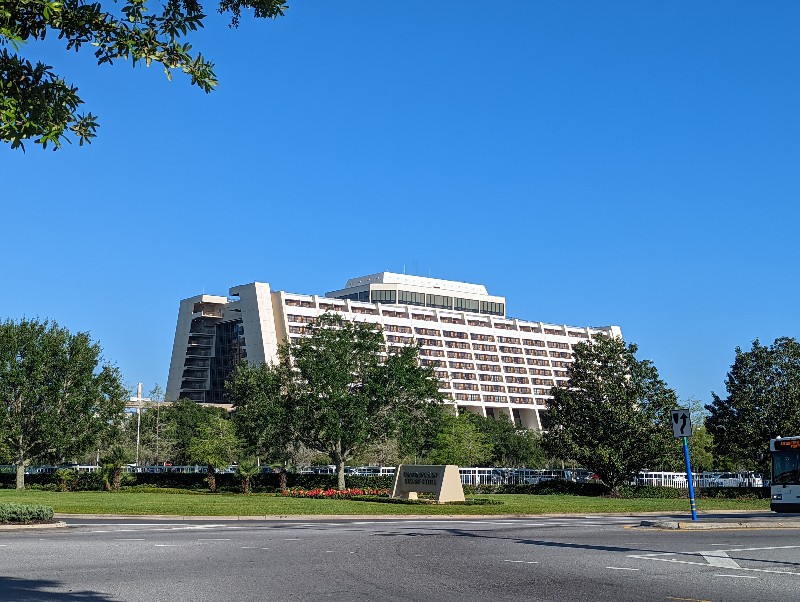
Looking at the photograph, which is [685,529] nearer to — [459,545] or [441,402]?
[459,545]

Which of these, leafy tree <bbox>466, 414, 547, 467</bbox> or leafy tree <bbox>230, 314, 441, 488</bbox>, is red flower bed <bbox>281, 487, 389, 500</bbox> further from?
leafy tree <bbox>466, 414, 547, 467</bbox>

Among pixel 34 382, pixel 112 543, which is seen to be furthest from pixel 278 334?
pixel 112 543

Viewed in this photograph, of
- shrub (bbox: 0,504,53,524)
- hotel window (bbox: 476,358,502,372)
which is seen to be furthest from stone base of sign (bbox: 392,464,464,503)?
hotel window (bbox: 476,358,502,372)

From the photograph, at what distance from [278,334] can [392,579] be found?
6213 inches

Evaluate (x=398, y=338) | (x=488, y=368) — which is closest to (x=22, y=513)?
(x=398, y=338)

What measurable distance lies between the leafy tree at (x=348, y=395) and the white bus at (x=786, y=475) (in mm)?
28429

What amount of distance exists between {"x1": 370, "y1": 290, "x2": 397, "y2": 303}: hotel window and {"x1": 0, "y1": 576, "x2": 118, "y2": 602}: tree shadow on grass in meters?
181

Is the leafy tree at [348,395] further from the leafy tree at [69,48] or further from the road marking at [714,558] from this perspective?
the leafy tree at [69,48]

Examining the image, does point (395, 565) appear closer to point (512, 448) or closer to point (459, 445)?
point (459, 445)

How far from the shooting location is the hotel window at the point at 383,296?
19350 centimetres

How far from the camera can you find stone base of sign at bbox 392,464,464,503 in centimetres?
4061

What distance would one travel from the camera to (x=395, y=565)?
1458cm

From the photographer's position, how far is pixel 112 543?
60.0ft

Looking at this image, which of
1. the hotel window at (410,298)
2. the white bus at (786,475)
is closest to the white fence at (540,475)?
the white bus at (786,475)
